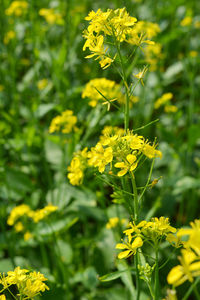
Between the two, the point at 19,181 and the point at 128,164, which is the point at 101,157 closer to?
the point at 128,164

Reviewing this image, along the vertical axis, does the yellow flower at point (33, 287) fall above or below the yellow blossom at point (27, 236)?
below

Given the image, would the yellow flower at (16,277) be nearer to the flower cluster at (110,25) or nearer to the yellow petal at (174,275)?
the yellow petal at (174,275)

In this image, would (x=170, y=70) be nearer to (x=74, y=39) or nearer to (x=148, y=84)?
(x=148, y=84)

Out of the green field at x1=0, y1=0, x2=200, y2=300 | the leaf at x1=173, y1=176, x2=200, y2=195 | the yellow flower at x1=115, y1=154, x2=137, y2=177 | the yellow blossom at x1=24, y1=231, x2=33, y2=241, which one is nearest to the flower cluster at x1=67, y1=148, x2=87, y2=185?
the green field at x1=0, y1=0, x2=200, y2=300

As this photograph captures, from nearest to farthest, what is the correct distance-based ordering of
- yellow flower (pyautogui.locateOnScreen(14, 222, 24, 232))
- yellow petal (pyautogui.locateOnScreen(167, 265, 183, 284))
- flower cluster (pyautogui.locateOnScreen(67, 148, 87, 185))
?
1. yellow petal (pyautogui.locateOnScreen(167, 265, 183, 284))
2. flower cluster (pyautogui.locateOnScreen(67, 148, 87, 185))
3. yellow flower (pyautogui.locateOnScreen(14, 222, 24, 232))

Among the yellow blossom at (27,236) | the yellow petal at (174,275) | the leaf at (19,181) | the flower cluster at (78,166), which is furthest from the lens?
the leaf at (19,181)

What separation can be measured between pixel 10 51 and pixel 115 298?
240 cm

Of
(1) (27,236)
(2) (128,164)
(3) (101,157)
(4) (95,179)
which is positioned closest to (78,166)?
(4) (95,179)

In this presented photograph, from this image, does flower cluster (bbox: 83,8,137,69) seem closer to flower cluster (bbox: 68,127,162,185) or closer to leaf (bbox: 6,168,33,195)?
flower cluster (bbox: 68,127,162,185)

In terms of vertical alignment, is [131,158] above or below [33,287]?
above

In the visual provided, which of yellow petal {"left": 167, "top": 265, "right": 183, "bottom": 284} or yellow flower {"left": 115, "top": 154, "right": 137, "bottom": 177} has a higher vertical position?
yellow flower {"left": 115, "top": 154, "right": 137, "bottom": 177}

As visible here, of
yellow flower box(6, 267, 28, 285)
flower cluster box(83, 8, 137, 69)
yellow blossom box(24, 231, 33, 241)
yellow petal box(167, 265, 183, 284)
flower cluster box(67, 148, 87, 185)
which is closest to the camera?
yellow petal box(167, 265, 183, 284)

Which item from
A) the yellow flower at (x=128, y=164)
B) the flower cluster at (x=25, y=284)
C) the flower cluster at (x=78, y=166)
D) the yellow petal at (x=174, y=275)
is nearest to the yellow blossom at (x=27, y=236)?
the flower cluster at (x=78, y=166)

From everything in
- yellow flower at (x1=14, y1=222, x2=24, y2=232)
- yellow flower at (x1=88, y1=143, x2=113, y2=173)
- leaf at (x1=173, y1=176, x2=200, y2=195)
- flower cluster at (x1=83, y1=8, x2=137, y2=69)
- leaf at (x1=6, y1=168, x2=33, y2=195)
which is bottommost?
yellow flower at (x1=14, y1=222, x2=24, y2=232)
